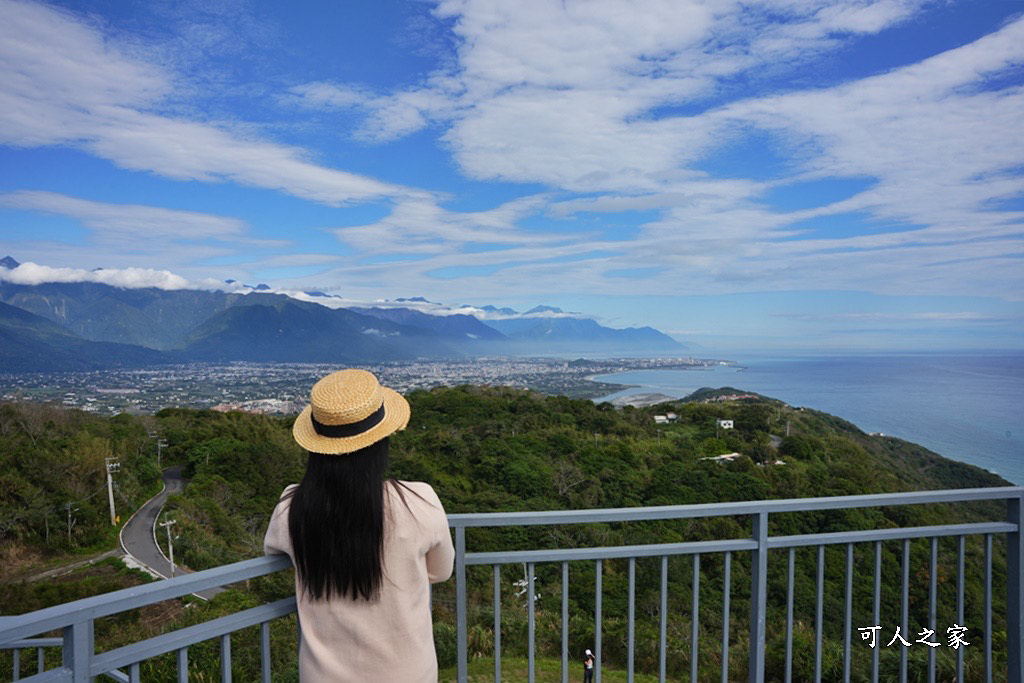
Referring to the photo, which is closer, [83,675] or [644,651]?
[83,675]

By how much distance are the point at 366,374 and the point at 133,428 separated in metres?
34.2

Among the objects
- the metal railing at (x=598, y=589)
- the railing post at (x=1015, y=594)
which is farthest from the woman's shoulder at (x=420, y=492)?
the railing post at (x=1015, y=594)

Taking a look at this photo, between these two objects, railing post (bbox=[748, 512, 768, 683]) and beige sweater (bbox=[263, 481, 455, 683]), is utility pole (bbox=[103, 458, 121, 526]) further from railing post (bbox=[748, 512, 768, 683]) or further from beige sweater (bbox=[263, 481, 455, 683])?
railing post (bbox=[748, 512, 768, 683])

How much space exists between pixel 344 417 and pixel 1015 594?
8.99 ft

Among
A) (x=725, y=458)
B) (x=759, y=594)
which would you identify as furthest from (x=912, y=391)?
(x=759, y=594)

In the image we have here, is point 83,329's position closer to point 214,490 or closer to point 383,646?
point 214,490

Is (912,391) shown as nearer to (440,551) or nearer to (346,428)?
(440,551)

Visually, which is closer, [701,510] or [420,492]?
[420,492]

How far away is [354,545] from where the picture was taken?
1.49m

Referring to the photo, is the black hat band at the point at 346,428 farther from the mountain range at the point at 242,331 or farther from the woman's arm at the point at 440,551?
the mountain range at the point at 242,331

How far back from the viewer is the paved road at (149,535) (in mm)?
18172

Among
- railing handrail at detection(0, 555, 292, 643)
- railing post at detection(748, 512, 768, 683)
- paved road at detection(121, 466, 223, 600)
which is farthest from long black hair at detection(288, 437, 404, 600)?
paved road at detection(121, 466, 223, 600)

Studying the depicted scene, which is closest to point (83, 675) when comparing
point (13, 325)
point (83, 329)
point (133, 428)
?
point (133, 428)

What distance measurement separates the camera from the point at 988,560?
2375 mm
